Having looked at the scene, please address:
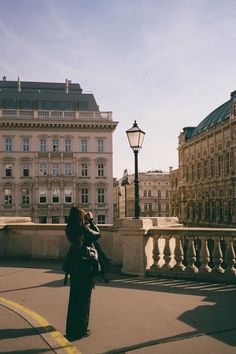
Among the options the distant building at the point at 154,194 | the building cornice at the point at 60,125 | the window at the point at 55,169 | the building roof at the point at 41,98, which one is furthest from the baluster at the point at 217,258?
the distant building at the point at 154,194

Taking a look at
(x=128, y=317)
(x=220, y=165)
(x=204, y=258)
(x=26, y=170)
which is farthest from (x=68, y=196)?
(x=128, y=317)

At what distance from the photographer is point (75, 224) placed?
4.71m

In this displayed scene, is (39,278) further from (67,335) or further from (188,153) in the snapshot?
(188,153)

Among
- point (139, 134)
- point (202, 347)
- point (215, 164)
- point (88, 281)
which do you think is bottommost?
point (202, 347)

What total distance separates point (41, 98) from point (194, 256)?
5593cm

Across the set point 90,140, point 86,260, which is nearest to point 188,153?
point 90,140

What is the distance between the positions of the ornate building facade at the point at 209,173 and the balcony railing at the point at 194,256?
42046 mm

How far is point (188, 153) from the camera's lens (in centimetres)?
6975

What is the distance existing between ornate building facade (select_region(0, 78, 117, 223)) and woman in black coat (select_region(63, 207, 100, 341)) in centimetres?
4991

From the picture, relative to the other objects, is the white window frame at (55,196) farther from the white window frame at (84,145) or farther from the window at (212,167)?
the window at (212,167)

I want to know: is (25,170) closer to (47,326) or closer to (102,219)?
(102,219)

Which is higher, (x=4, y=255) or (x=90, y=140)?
(x=90, y=140)

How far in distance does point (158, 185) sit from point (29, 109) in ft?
202

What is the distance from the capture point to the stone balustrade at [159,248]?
7258mm
